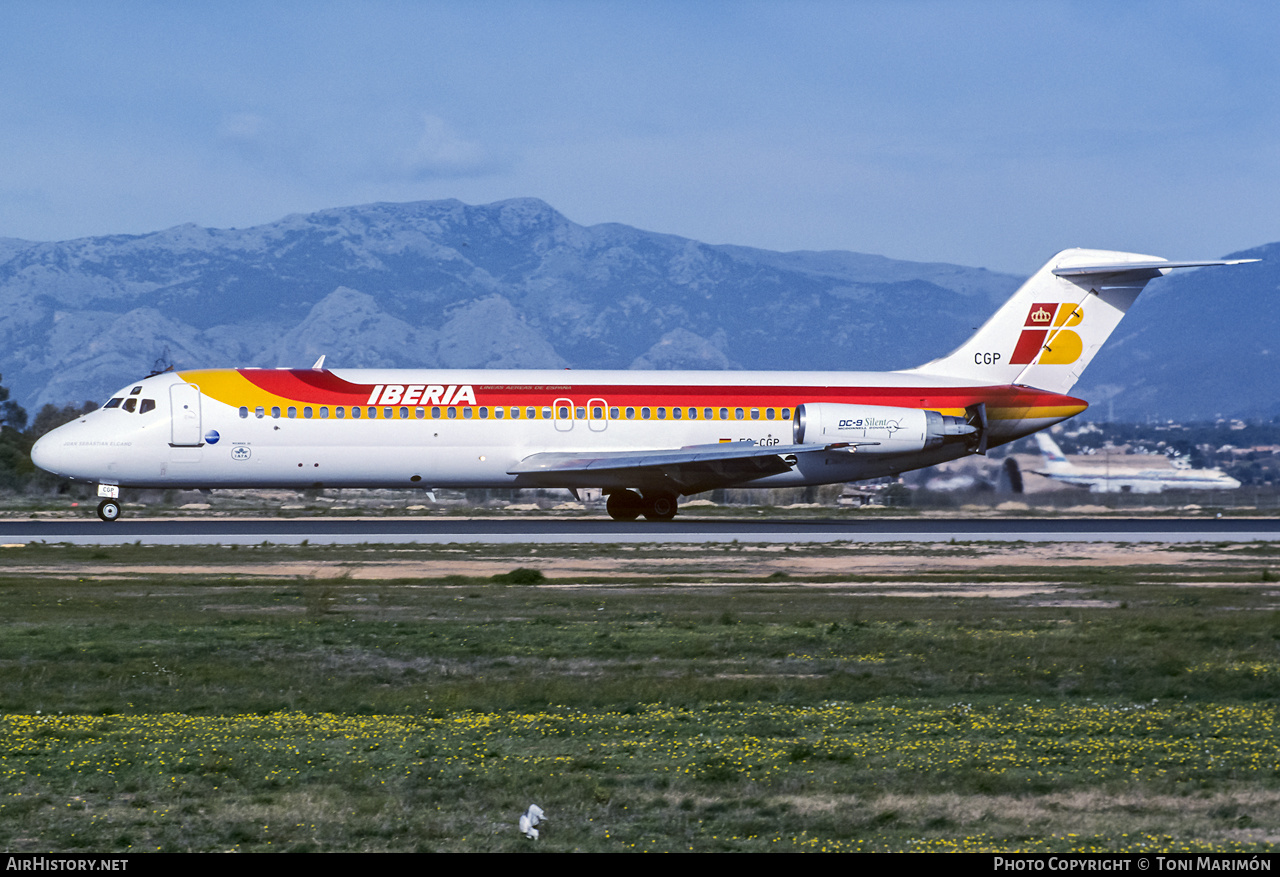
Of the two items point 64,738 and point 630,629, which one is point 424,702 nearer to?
point 64,738

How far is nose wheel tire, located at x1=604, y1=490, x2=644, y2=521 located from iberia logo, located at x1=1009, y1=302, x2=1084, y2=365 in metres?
13.5

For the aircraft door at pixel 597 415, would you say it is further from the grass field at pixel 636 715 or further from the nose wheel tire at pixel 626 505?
the grass field at pixel 636 715

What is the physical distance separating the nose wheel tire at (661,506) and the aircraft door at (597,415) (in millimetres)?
3229

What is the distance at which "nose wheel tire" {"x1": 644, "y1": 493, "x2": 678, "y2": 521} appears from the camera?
147ft

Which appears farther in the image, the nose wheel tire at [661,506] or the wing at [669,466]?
the nose wheel tire at [661,506]

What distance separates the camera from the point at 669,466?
4259cm

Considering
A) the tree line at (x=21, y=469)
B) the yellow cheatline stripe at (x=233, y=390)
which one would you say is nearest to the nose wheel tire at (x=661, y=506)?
the yellow cheatline stripe at (x=233, y=390)

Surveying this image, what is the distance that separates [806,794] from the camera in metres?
10.6

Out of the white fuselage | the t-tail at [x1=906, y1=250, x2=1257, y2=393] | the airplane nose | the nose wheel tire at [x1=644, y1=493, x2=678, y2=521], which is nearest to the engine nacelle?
the white fuselage

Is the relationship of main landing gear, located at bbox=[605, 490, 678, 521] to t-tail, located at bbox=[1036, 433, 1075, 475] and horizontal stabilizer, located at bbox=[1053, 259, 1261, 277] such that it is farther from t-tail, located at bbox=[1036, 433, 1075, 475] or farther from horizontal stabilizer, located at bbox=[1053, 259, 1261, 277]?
t-tail, located at bbox=[1036, 433, 1075, 475]

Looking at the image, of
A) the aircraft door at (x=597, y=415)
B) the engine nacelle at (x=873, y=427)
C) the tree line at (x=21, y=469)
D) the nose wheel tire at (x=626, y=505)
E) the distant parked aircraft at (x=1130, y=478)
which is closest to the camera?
the aircraft door at (x=597, y=415)

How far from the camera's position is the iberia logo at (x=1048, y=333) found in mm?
47594

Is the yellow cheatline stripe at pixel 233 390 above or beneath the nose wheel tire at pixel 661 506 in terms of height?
above

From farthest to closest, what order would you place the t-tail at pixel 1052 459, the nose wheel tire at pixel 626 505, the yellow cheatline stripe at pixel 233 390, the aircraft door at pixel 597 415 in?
the t-tail at pixel 1052 459 → the nose wheel tire at pixel 626 505 → the aircraft door at pixel 597 415 → the yellow cheatline stripe at pixel 233 390
